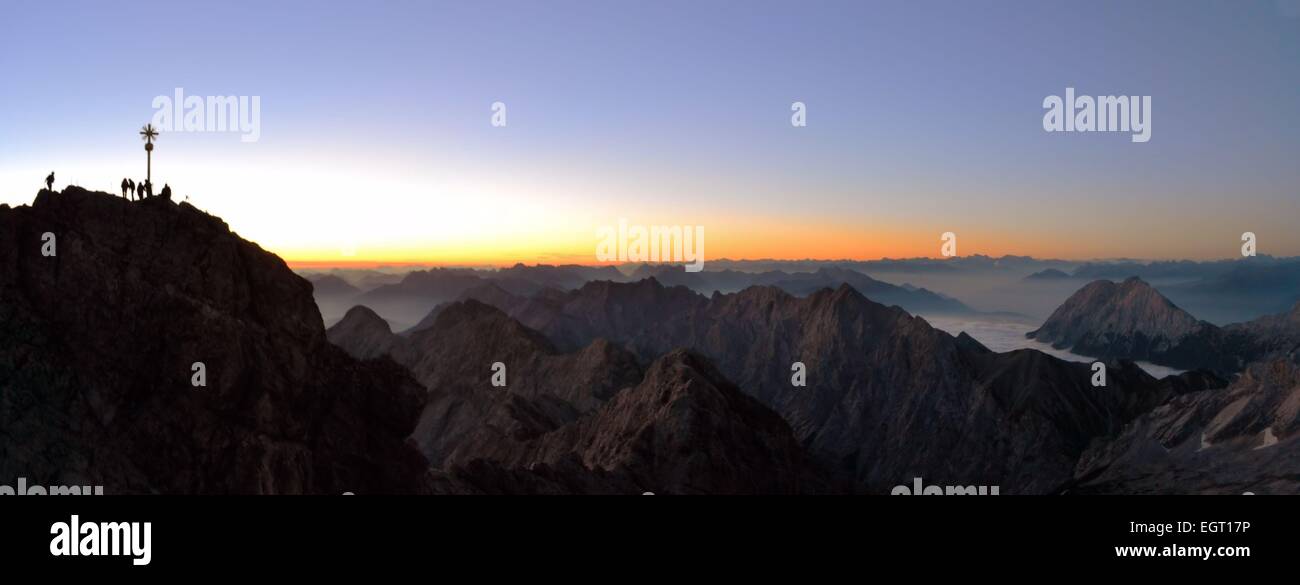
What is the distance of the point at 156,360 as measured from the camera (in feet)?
169

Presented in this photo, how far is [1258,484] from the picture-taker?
8669 centimetres

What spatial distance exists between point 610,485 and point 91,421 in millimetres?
51375

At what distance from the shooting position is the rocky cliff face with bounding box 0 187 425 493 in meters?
47.1

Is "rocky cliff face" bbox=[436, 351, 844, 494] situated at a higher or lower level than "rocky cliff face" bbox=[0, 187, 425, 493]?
lower
